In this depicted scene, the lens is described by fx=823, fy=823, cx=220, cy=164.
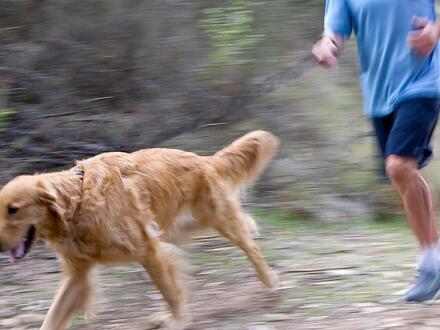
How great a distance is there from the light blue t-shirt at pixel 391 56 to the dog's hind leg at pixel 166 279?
161 cm

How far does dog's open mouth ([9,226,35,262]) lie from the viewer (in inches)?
189

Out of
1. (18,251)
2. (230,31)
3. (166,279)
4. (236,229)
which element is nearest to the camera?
(18,251)

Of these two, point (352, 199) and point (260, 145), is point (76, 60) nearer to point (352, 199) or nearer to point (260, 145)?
point (260, 145)

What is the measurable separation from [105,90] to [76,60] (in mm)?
408

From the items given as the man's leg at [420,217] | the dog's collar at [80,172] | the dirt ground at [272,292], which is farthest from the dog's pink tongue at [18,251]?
the man's leg at [420,217]

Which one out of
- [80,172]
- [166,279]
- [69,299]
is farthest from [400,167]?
[69,299]

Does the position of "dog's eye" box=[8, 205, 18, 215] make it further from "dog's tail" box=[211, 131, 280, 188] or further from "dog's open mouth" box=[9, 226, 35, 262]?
"dog's tail" box=[211, 131, 280, 188]

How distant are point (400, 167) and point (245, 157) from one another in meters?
1.31

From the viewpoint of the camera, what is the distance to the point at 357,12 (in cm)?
513

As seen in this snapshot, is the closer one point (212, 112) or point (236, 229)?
point (236, 229)

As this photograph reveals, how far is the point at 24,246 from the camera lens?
4832 mm

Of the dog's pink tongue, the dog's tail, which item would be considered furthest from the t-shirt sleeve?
the dog's pink tongue

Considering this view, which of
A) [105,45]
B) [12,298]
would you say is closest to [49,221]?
[12,298]

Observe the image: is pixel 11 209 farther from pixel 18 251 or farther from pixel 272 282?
pixel 272 282
